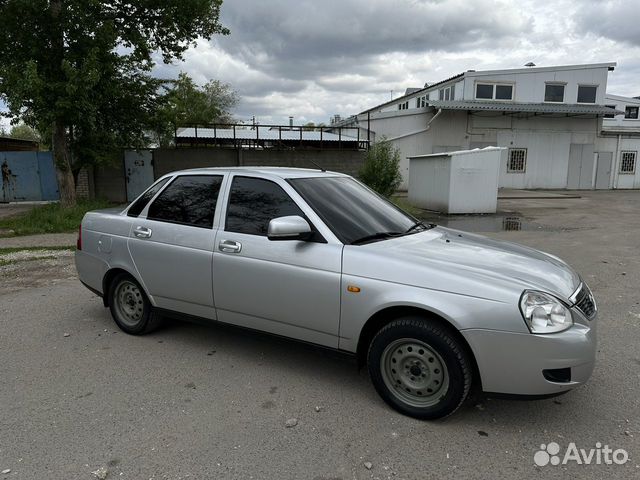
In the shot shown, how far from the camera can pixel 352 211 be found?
3.85m

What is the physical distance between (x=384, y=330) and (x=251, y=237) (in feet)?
4.37

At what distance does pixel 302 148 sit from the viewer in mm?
20719

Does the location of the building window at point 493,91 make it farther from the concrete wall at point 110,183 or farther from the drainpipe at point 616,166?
the concrete wall at point 110,183

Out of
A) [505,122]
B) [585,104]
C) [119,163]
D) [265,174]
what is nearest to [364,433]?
Answer: [265,174]

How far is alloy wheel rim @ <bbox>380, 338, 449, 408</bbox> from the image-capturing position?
3.05 meters

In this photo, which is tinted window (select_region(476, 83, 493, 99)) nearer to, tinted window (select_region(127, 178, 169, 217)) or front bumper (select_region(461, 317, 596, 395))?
tinted window (select_region(127, 178, 169, 217))

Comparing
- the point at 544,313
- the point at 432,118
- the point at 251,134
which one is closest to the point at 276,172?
the point at 544,313

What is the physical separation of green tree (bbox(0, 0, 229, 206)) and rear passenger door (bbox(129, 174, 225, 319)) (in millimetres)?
8951

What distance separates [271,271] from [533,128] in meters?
29.0

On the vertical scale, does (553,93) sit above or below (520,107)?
above

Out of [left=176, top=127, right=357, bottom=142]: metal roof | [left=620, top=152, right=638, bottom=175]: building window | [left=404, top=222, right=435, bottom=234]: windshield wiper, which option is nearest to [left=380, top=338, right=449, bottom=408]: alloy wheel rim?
[left=404, top=222, right=435, bottom=234]: windshield wiper

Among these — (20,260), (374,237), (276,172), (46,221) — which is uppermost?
(276,172)

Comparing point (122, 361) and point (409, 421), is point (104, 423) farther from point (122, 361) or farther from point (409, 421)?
point (409, 421)

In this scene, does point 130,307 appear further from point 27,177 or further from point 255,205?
point 27,177
